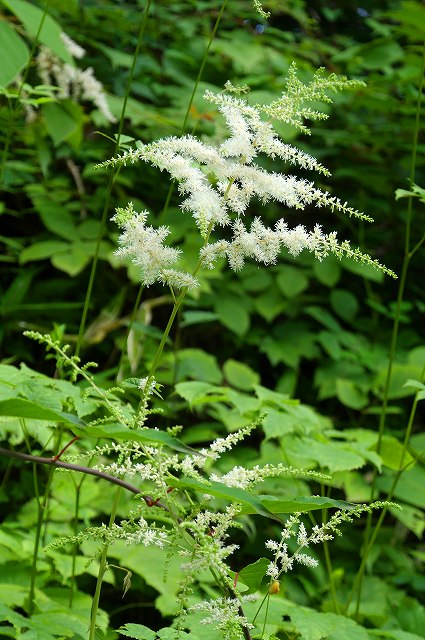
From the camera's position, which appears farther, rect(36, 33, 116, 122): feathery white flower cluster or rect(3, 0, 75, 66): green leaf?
rect(36, 33, 116, 122): feathery white flower cluster

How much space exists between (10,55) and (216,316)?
0.94 m

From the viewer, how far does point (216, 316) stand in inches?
87.3

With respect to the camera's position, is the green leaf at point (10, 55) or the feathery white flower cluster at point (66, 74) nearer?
the green leaf at point (10, 55)

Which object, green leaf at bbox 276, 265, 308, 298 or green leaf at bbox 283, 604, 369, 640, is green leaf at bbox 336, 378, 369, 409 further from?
green leaf at bbox 283, 604, 369, 640

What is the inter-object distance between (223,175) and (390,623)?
4.08ft

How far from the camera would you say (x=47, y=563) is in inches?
58.2

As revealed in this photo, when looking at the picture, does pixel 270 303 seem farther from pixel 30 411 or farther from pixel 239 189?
pixel 30 411

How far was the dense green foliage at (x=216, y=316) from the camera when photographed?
5.18ft

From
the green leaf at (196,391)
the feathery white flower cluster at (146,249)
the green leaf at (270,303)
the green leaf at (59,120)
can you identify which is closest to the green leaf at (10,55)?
the green leaf at (59,120)

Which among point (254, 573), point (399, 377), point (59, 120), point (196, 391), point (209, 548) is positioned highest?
point (209, 548)

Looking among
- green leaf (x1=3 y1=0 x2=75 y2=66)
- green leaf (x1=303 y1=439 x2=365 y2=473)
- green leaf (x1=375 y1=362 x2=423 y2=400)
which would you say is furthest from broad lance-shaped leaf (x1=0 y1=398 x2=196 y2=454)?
green leaf (x1=375 y1=362 x2=423 y2=400)

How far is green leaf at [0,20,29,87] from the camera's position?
1.58 m

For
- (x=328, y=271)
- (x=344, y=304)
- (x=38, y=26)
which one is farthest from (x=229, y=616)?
(x=344, y=304)

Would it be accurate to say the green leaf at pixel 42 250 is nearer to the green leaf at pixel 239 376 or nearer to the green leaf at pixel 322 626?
the green leaf at pixel 239 376
